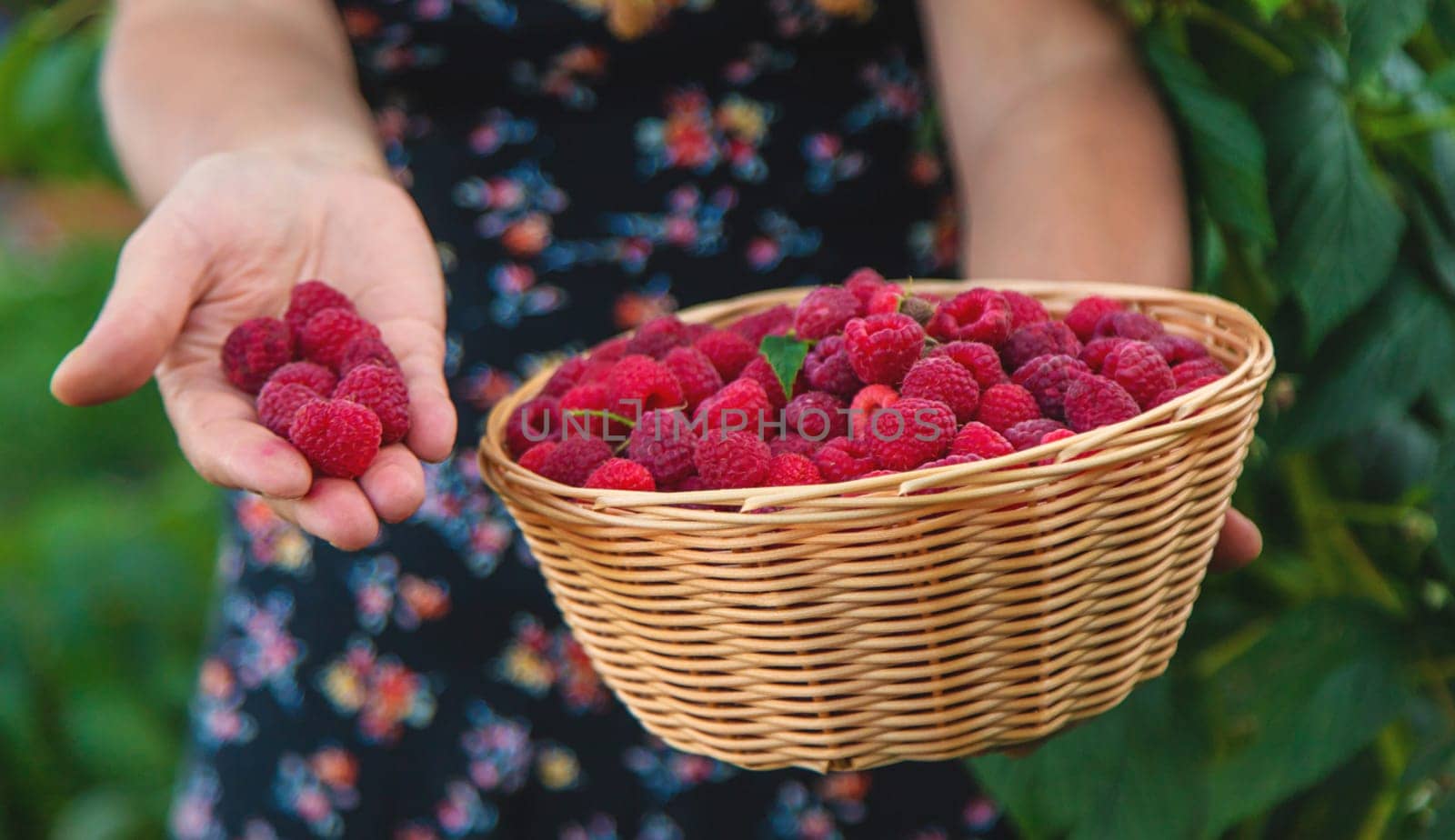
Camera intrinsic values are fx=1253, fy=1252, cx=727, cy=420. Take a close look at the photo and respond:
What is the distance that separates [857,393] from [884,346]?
60mm

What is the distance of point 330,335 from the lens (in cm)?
86

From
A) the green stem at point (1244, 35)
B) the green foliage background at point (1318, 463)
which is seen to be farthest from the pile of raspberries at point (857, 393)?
the green stem at point (1244, 35)

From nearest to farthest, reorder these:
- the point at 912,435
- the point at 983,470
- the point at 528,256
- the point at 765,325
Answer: the point at 983,470, the point at 912,435, the point at 765,325, the point at 528,256

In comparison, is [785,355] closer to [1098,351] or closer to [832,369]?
[832,369]

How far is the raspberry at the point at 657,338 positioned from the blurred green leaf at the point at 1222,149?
0.44 meters

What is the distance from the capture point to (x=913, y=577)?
2.19ft

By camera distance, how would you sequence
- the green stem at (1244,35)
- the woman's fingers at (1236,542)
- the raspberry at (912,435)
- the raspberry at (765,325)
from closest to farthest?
the raspberry at (912,435), the woman's fingers at (1236,542), the raspberry at (765,325), the green stem at (1244,35)

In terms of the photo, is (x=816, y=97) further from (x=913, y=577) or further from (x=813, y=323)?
(x=913, y=577)

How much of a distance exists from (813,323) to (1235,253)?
0.50m

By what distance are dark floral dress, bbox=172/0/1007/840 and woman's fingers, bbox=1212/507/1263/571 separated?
19.1 inches

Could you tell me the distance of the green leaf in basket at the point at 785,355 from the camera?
33.3 inches

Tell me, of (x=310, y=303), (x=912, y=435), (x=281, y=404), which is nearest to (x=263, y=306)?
(x=310, y=303)

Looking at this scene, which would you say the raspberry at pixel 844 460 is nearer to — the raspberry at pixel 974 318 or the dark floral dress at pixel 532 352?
the raspberry at pixel 974 318

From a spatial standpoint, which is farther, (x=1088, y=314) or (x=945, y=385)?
(x=1088, y=314)
